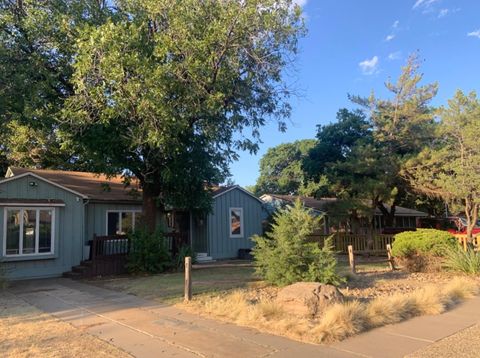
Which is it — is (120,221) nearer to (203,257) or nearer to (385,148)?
(203,257)

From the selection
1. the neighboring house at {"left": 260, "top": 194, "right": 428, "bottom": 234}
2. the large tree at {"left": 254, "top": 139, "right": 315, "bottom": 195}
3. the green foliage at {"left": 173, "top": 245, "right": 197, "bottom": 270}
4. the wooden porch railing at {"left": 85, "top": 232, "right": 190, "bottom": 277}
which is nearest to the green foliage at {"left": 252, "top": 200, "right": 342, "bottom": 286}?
the green foliage at {"left": 173, "top": 245, "right": 197, "bottom": 270}

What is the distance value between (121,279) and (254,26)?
906 centimetres

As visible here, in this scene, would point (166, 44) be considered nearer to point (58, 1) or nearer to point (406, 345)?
point (58, 1)

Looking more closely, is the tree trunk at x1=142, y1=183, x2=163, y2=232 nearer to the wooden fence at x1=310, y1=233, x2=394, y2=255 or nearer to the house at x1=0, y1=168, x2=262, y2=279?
the house at x1=0, y1=168, x2=262, y2=279

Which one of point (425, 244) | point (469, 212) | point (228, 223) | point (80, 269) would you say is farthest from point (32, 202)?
point (469, 212)

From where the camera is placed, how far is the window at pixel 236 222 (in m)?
22.5

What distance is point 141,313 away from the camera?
28.3 feet

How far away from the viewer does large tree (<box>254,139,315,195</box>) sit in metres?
55.0

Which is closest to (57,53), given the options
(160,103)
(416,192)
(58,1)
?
(58,1)

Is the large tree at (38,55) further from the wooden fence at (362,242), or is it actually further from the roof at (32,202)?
the wooden fence at (362,242)

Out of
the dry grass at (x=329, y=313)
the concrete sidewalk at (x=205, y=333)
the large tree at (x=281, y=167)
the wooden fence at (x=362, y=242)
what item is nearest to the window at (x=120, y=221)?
the wooden fence at (x=362, y=242)

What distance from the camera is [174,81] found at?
12367 mm

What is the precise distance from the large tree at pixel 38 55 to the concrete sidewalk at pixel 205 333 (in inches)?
260

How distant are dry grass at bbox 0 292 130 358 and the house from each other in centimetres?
689
